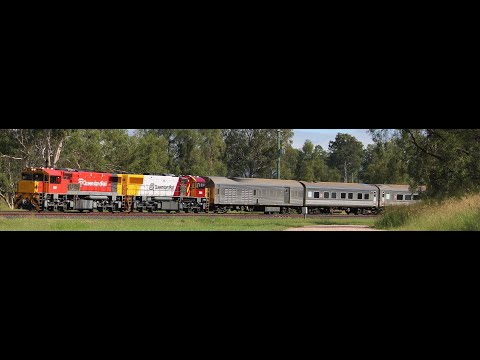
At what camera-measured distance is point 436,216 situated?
15.4 m

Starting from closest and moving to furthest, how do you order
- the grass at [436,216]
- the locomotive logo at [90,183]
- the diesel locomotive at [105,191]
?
1. the grass at [436,216]
2. the diesel locomotive at [105,191]
3. the locomotive logo at [90,183]

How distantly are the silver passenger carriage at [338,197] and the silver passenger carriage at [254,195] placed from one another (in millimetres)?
721

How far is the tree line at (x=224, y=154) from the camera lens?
19.3 m

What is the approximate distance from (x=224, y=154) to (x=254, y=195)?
12936mm

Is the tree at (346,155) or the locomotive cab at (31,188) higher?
the tree at (346,155)

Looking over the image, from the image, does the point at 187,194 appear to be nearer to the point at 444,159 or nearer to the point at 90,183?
the point at 90,183

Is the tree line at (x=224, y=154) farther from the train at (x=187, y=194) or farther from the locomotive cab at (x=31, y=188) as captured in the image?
the locomotive cab at (x=31, y=188)

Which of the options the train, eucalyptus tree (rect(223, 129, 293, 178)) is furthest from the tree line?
the train

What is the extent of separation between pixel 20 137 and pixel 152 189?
11009 mm

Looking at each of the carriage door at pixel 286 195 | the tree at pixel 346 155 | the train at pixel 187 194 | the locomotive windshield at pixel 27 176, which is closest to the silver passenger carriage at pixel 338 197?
the train at pixel 187 194

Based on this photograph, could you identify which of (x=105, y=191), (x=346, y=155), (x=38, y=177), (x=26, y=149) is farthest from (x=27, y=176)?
(x=346, y=155)
